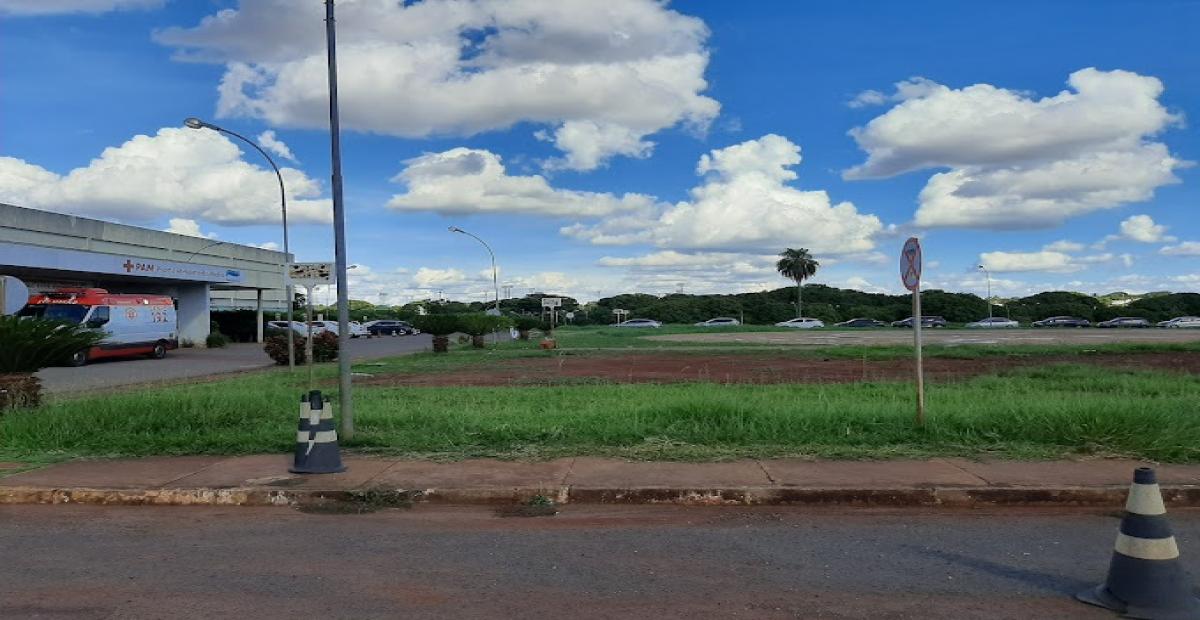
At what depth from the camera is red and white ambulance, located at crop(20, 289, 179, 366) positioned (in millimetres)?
29875

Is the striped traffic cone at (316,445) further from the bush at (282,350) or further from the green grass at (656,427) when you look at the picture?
the bush at (282,350)

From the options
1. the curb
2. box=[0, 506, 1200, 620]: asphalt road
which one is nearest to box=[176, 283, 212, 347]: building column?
the curb

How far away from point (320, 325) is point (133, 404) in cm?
4002

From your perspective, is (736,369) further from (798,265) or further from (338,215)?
(798,265)

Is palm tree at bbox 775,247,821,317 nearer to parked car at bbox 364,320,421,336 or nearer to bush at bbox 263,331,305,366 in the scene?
parked car at bbox 364,320,421,336

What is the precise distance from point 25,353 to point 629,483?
30.2ft

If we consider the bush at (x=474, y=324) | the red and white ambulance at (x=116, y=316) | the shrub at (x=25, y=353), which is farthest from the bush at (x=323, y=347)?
the shrub at (x=25, y=353)

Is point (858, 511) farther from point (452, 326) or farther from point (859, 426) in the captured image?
point (452, 326)

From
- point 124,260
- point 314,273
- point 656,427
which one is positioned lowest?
point 656,427

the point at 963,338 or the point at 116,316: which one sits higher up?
the point at 116,316

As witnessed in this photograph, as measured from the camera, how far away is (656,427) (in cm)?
1000

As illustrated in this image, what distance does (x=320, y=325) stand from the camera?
164 feet

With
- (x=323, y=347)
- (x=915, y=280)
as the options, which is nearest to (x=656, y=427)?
(x=915, y=280)

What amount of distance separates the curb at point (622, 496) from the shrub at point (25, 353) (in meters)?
4.22
